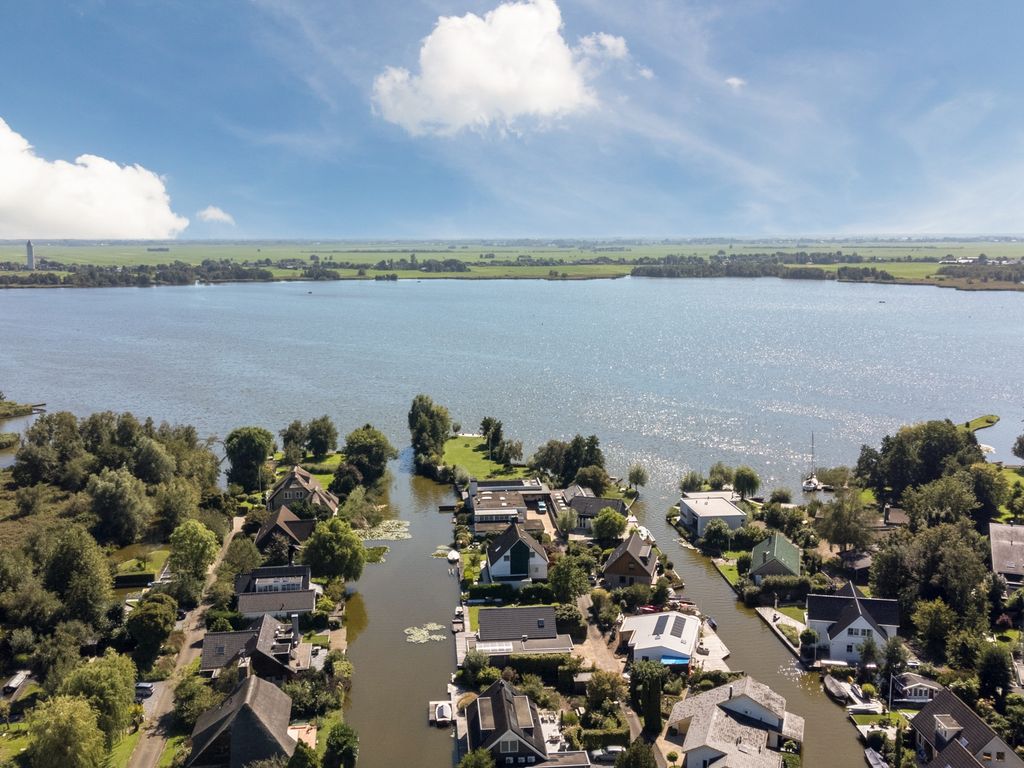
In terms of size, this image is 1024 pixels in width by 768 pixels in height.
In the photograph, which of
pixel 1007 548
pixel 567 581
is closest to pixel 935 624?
pixel 1007 548

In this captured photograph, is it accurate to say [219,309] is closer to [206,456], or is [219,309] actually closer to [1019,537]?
[206,456]

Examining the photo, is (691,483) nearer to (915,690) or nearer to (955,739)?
(915,690)

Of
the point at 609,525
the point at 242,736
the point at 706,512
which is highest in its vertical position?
the point at 706,512

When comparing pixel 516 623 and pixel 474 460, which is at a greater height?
pixel 474 460

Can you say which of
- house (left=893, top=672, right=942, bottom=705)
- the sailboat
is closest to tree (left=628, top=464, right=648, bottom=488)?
the sailboat

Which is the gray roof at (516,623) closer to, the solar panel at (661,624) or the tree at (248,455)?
the solar panel at (661,624)

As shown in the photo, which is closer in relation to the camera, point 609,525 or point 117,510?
point 609,525

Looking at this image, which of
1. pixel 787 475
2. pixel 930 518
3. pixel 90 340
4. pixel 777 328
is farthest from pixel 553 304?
pixel 930 518
